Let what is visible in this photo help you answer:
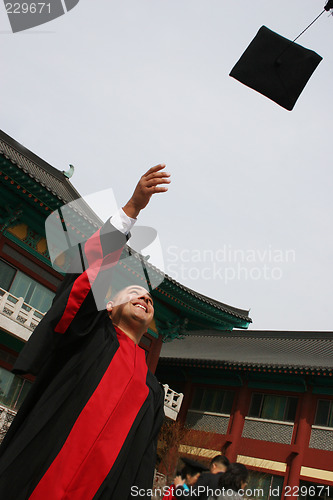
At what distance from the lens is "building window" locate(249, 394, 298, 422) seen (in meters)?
17.3

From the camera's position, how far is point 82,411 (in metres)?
2.74

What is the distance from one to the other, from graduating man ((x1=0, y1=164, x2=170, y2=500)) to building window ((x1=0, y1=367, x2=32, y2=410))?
984 cm

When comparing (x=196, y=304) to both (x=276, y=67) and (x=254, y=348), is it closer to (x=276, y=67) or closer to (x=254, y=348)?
(x=254, y=348)

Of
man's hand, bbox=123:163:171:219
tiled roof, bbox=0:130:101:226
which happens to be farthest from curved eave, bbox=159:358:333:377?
man's hand, bbox=123:163:171:219

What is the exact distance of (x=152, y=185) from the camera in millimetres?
2891

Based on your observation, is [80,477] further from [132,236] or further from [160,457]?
[160,457]

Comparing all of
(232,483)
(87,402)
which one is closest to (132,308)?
(87,402)

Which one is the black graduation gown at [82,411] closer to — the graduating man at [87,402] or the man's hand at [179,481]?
the graduating man at [87,402]

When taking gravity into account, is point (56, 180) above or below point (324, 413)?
above

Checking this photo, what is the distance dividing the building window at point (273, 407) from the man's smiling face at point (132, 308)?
15.4 metres

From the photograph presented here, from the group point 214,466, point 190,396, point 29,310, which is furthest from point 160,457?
point 214,466

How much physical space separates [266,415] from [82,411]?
16.3 meters

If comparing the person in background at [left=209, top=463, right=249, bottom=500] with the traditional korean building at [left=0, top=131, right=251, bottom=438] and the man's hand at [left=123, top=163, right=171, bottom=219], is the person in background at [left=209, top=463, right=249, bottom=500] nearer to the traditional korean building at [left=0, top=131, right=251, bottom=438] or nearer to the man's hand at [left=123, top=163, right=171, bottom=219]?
the man's hand at [left=123, top=163, right=171, bottom=219]

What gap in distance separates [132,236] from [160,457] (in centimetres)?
1563
